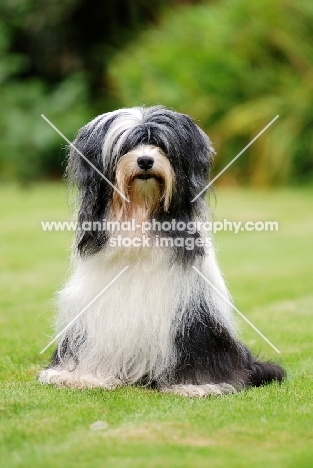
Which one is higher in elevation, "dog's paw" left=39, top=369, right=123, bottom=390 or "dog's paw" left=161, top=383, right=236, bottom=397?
"dog's paw" left=39, top=369, right=123, bottom=390

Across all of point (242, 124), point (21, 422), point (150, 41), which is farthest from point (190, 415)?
point (150, 41)

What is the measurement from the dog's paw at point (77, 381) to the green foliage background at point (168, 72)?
41.2 feet

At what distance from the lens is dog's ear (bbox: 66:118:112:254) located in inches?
198

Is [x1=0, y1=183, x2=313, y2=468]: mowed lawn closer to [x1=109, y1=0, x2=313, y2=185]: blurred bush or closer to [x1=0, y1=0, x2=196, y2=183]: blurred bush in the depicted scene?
[x1=109, y1=0, x2=313, y2=185]: blurred bush

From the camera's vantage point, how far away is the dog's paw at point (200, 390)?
4.94 meters

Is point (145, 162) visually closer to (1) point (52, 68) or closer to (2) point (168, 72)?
(2) point (168, 72)

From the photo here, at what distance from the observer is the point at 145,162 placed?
484 centimetres

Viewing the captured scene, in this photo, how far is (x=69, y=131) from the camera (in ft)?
70.8

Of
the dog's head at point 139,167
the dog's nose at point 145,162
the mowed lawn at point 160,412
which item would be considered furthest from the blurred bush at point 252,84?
the dog's nose at point 145,162

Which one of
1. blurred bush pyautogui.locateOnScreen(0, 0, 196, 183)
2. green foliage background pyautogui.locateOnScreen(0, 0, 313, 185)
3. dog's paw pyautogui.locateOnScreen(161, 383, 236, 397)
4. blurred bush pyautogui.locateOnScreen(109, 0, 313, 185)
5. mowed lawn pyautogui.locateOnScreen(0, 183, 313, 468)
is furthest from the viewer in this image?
blurred bush pyautogui.locateOnScreen(0, 0, 196, 183)

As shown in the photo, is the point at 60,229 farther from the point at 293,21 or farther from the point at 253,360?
the point at 253,360

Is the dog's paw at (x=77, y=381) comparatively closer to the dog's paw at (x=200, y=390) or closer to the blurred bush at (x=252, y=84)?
the dog's paw at (x=200, y=390)

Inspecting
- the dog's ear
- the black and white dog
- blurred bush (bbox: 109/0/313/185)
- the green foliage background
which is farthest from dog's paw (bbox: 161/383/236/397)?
the green foliage background

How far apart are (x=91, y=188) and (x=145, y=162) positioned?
1.25 ft
